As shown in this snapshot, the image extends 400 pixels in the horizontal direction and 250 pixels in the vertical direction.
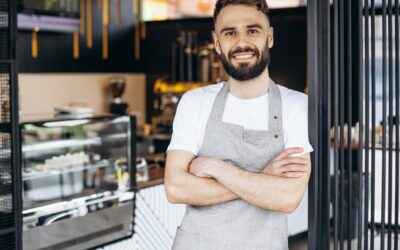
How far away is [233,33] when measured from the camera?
2201 millimetres

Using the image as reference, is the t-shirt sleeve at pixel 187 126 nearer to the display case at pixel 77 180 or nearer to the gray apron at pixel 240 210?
the gray apron at pixel 240 210

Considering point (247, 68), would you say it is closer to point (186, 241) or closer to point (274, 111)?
point (274, 111)

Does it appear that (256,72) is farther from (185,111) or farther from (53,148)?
(53,148)

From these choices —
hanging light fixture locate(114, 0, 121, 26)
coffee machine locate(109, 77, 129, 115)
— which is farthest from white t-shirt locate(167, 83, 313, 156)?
hanging light fixture locate(114, 0, 121, 26)

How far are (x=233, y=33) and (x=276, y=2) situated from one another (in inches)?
255

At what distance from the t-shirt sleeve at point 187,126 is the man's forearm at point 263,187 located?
0.60 feet

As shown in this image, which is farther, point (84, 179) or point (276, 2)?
point (276, 2)

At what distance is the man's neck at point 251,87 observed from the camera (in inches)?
87.4

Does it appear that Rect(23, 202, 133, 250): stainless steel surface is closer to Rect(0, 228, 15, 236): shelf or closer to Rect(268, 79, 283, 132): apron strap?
Rect(0, 228, 15, 236): shelf

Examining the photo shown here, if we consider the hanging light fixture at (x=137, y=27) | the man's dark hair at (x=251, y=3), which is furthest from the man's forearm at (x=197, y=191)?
the hanging light fixture at (x=137, y=27)

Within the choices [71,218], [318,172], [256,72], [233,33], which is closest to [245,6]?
[233,33]

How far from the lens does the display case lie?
427cm

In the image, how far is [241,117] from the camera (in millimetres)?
2248

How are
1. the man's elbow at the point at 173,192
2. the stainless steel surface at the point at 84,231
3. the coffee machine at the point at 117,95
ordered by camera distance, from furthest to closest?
the coffee machine at the point at 117,95
the stainless steel surface at the point at 84,231
the man's elbow at the point at 173,192
